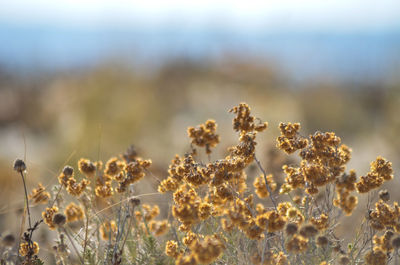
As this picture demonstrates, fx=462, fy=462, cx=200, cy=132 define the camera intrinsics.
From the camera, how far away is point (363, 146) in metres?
8.48

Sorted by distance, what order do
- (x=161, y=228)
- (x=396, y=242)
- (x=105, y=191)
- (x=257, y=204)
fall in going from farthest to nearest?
(x=161, y=228) → (x=105, y=191) → (x=257, y=204) → (x=396, y=242)

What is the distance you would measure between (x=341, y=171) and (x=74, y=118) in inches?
330

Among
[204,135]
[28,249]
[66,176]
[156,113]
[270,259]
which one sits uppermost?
→ [156,113]

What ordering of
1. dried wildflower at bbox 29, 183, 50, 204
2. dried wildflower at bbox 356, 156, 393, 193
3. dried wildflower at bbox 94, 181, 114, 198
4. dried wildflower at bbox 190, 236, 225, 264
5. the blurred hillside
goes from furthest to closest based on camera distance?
the blurred hillside → dried wildflower at bbox 29, 183, 50, 204 → dried wildflower at bbox 94, 181, 114, 198 → dried wildflower at bbox 356, 156, 393, 193 → dried wildflower at bbox 190, 236, 225, 264

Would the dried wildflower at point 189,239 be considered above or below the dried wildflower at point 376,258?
below

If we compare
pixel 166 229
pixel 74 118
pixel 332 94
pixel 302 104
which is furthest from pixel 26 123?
pixel 166 229

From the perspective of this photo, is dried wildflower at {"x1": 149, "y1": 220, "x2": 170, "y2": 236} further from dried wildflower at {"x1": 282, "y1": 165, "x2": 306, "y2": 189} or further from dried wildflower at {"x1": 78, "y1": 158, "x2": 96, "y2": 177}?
dried wildflower at {"x1": 282, "y1": 165, "x2": 306, "y2": 189}

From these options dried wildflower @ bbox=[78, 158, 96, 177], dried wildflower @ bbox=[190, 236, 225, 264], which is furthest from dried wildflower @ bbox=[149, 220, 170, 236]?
dried wildflower @ bbox=[190, 236, 225, 264]

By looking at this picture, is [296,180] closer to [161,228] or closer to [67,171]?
[161,228]

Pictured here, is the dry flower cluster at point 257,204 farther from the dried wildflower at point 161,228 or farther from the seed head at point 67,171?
the dried wildflower at point 161,228

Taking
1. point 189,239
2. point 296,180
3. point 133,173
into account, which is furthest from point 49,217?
point 296,180

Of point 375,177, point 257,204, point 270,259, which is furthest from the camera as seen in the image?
point 257,204

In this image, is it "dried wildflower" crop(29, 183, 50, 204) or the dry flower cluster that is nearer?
the dry flower cluster

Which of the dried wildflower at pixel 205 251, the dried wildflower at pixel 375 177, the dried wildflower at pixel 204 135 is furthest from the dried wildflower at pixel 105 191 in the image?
the dried wildflower at pixel 375 177
